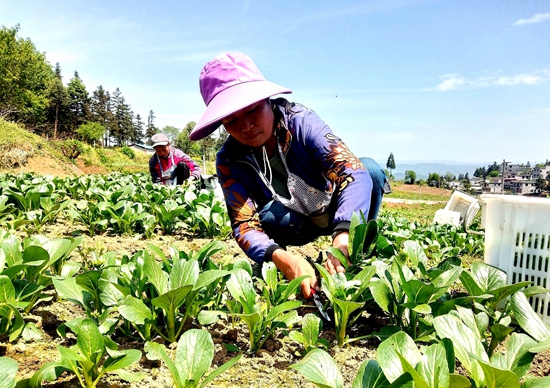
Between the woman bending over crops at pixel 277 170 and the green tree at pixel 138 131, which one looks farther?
the green tree at pixel 138 131

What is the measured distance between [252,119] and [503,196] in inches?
51.4

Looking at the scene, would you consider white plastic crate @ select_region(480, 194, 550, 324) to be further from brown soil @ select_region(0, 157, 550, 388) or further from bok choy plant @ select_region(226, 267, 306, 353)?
bok choy plant @ select_region(226, 267, 306, 353)

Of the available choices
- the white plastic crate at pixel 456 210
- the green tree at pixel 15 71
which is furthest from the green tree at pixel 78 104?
the white plastic crate at pixel 456 210

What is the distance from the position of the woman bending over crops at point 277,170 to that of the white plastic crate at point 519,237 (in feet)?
2.12

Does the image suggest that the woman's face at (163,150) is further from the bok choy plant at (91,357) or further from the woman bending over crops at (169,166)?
the bok choy plant at (91,357)

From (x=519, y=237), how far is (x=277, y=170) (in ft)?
4.93

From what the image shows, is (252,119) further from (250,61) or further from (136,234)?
(136,234)

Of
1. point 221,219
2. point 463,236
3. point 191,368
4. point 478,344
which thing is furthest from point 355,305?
point 463,236

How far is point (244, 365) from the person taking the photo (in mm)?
1482

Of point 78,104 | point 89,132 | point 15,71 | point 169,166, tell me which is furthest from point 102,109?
point 169,166

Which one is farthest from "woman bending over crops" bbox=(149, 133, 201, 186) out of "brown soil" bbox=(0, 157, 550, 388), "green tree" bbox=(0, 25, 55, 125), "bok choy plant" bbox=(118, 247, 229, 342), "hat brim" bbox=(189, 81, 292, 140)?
"green tree" bbox=(0, 25, 55, 125)

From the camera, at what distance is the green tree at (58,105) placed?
62250 millimetres

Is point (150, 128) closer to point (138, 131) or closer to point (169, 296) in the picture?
point (138, 131)

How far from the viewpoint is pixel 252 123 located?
2.28 meters
